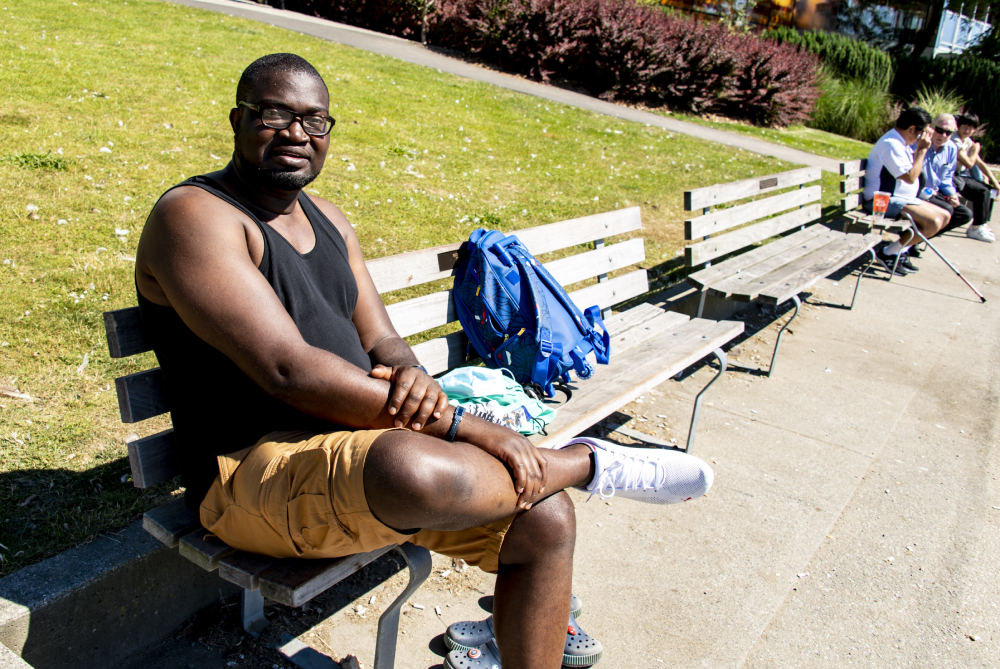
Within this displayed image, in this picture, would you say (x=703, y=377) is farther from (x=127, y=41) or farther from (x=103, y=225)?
(x=127, y=41)

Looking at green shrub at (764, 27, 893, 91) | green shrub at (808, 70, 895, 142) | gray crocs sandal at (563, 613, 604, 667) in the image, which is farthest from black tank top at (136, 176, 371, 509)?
green shrub at (764, 27, 893, 91)

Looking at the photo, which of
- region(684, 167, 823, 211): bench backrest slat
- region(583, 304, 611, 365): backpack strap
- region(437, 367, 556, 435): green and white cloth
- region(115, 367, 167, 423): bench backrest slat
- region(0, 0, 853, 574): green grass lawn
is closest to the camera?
region(115, 367, 167, 423): bench backrest slat

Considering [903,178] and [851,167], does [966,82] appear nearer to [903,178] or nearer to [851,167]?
[851,167]

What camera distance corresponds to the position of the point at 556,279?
4.07 m

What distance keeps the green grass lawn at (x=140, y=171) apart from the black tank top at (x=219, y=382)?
0.65 meters

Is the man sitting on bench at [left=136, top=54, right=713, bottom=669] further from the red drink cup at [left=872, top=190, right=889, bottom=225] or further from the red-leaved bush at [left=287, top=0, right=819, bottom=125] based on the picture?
the red-leaved bush at [left=287, top=0, right=819, bottom=125]

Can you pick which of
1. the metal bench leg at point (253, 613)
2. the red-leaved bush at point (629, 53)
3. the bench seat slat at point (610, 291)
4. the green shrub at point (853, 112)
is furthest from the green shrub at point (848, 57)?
the metal bench leg at point (253, 613)

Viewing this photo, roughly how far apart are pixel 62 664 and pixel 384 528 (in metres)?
1.18

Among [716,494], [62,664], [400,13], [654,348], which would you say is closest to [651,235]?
[654,348]

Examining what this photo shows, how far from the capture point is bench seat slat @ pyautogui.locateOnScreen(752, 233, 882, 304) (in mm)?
5070

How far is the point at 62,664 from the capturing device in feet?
7.53

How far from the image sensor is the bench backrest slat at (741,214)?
5.35m

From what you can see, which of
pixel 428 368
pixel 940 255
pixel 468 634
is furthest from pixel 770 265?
pixel 468 634

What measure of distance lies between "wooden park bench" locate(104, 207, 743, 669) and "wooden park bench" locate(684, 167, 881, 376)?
24.7 inches
